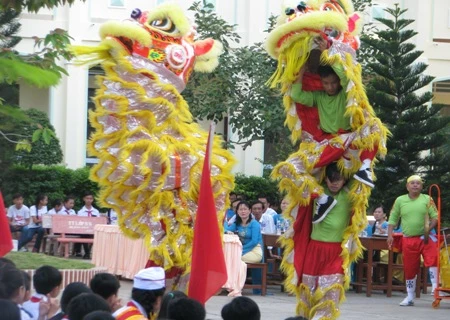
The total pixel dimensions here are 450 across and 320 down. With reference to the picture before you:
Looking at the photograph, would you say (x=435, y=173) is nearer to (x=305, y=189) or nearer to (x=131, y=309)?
A: (x=305, y=189)

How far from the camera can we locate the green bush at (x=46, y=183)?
952 inches

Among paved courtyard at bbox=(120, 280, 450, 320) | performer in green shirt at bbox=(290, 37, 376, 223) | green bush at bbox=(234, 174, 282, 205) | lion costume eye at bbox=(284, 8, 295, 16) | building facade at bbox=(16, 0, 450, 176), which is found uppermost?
building facade at bbox=(16, 0, 450, 176)

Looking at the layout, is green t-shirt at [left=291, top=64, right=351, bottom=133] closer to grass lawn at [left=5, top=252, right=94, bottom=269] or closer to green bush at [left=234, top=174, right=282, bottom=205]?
grass lawn at [left=5, top=252, right=94, bottom=269]

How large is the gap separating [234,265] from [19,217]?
7.34m

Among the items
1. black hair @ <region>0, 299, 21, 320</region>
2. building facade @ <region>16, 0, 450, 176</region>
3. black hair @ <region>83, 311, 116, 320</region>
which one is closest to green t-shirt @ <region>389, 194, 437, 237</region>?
black hair @ <region>83, 311, 116, 320</region>

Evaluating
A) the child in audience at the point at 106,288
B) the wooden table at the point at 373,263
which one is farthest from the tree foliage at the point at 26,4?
the wooden table at the point at 373,263

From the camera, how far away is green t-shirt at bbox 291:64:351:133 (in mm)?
8953

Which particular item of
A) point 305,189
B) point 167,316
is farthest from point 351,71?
point 167,316

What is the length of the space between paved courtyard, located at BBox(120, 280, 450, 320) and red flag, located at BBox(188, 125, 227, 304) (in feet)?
14.6

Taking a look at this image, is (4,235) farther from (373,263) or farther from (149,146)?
(373,263)

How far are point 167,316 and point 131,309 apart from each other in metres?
0.39

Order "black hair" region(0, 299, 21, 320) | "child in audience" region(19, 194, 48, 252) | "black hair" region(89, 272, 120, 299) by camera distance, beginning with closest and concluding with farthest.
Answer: "black hair" region(0, 299, 21, 320)
"black hair" region(89, 272, 120, 299)
"child in audience" region(19, 194, 48, 252)

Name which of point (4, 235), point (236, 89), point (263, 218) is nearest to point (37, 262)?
point (4, 235)

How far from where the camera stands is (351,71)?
8922 millimetres
